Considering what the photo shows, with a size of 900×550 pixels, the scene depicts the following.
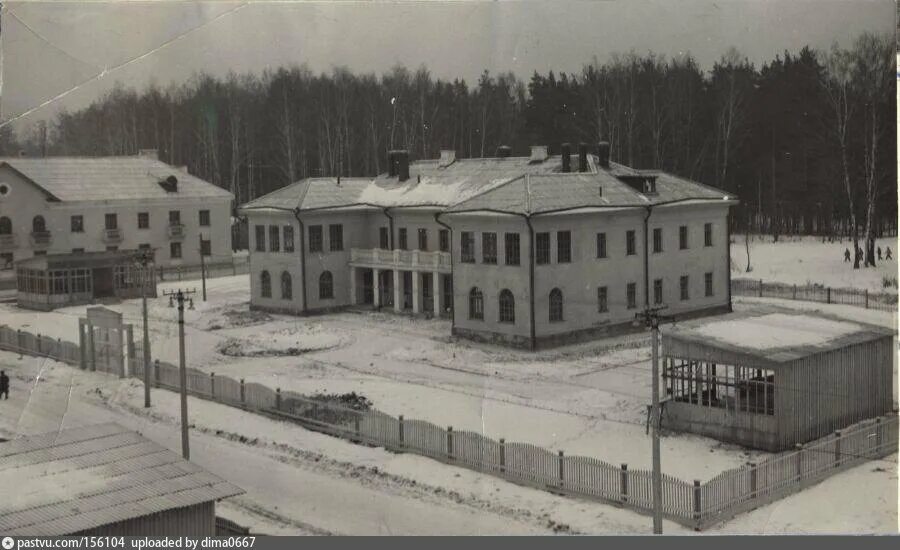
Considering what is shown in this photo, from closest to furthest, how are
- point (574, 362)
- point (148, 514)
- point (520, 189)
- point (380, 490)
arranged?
point (148, 514)
point (380, 490)
point (574, 362)
point (520, 189)

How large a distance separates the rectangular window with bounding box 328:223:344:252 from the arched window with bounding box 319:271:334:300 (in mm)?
1383

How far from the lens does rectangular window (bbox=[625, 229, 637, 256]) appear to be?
3164 cm

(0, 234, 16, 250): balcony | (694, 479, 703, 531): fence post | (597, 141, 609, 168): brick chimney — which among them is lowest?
(694, 479, 703, 531): fence post

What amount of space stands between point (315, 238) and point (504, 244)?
27.8 feet

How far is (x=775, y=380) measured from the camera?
19.5 meters

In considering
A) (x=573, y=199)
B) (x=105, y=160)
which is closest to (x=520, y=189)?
(x=573, y=199)

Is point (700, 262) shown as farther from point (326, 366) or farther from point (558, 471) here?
point (558, 471)

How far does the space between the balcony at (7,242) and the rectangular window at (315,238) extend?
14569 mm

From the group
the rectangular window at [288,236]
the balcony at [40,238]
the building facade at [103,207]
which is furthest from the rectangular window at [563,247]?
the balcony at [40,238]

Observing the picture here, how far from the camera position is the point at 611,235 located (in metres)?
31.3

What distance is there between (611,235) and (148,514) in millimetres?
20518

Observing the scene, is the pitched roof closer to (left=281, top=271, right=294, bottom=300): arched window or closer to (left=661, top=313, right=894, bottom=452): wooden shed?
(left=281, top=271, right=294, bottom=300): arched window

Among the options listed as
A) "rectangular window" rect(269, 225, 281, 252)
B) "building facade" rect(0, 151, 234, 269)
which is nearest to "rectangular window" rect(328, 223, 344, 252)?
"rectangular window" rect(269, 225, 281, 252)

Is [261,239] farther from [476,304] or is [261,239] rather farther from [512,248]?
[512,248]
